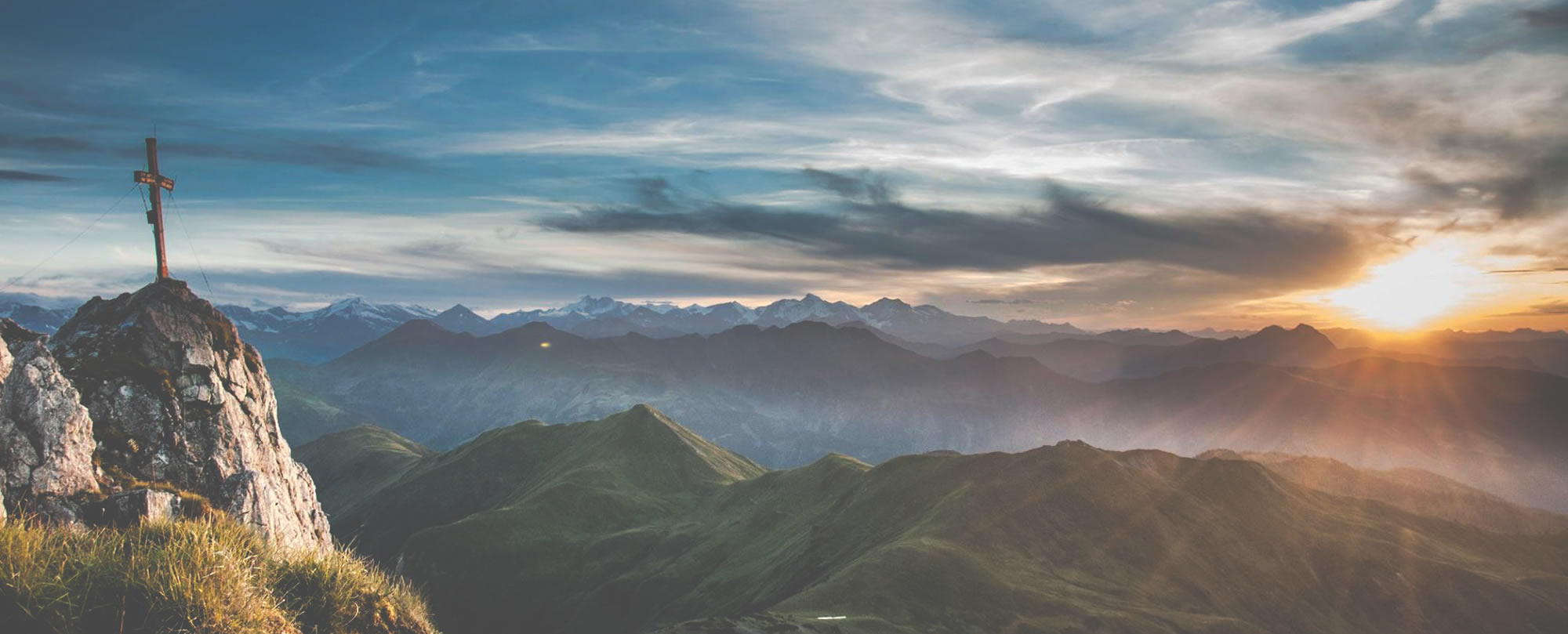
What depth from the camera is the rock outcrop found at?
1123 inches

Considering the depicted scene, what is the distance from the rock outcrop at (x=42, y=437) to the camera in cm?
2852

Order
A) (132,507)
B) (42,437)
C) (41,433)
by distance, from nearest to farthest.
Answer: (132,507) < (42,437) < (41,433)

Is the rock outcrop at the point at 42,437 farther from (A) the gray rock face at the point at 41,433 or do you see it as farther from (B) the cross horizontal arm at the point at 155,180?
(B) the cross horizontal arm at the point at 155,180

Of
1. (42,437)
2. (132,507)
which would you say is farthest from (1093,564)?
(42,437)

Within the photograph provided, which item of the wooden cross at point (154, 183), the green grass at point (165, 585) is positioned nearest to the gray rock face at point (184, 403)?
the wooden cross at point (154, 183)

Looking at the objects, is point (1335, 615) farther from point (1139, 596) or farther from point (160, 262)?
point (160, 262)

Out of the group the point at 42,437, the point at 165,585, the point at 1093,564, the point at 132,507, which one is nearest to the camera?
the point at 165,585

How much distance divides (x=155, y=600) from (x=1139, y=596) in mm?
130892

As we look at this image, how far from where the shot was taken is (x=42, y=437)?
100ft

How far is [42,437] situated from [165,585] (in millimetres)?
32044

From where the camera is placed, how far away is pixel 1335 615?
4865 inches

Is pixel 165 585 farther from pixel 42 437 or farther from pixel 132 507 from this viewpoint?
pixel 42 437

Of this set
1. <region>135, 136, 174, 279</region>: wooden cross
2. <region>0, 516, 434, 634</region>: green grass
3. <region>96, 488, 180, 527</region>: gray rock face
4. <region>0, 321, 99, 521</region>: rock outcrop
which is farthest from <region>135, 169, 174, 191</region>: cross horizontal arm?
<region>0, 516, 434, 634</region>: green grass

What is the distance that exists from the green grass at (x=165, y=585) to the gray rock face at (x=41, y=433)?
26.2 m
